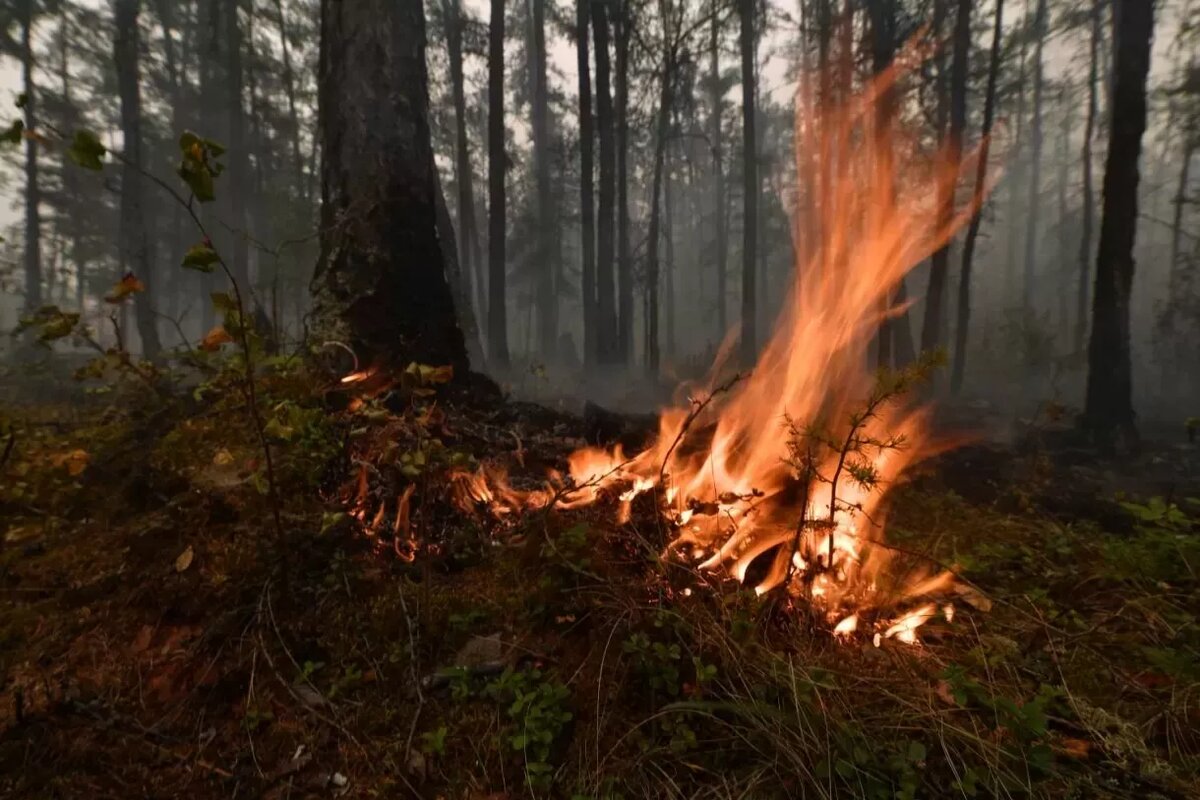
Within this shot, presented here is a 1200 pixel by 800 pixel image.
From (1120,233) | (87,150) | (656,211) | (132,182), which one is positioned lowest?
(87,150)

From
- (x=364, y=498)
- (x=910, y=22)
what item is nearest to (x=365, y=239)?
(x=364, y=498)

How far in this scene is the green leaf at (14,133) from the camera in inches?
83.0

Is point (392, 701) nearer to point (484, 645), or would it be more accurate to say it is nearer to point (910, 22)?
point (484, 645)

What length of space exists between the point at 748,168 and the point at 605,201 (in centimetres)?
532

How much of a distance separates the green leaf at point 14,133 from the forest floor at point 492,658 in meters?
1.21

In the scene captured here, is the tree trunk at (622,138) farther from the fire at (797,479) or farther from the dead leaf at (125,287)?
the dead leaf at (125,287)

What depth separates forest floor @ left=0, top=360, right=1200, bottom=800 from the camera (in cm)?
193

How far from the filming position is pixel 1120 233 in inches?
358

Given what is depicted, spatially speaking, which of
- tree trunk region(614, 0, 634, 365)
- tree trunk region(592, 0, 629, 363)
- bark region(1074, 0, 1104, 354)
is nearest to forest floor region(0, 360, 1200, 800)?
tree trunk region(592, 0, 629, 363)

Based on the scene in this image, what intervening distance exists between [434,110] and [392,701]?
27.2 metres

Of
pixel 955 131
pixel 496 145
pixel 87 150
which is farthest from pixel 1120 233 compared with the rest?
pixel 496 145

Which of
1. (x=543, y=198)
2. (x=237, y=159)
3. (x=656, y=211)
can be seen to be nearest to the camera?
(x=656, y=211)

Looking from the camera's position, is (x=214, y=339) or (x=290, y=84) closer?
(x=214, y=339)

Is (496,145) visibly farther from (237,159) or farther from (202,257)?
(202,257)
